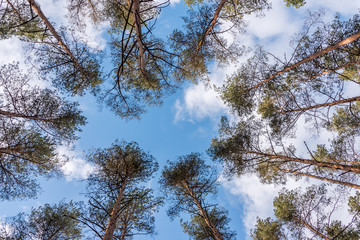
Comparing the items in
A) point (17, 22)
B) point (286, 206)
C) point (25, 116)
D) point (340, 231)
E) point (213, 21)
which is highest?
point (17, 22)

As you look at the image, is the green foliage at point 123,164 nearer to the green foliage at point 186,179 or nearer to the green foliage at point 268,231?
the green foliage at point 186,179

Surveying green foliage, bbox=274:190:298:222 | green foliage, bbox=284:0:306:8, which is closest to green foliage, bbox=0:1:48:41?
green foliage, bbox=284:0:306:8

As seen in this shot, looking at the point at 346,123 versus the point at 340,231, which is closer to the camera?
the point at 340,231

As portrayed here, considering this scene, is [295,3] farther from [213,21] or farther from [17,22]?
[17,22]

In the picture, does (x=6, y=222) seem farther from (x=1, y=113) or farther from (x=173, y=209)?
(x=173, y=209)

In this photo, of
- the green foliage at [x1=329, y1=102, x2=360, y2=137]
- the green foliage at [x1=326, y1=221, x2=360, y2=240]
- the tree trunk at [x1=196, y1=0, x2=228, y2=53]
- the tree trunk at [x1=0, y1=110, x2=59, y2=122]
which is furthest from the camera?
the green foliage at [x1=329, y1=102, x2=360, y2=137]

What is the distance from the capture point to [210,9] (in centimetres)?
680

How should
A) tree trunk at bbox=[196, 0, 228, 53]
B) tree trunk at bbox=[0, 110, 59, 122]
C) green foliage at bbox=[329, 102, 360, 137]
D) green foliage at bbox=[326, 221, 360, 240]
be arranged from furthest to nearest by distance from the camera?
green foliage at bbox=[329, 102, 360, 137], green foliage at bbox=[326, 221, 360, 240], tree trunk at bbox=[0, 110, 59, 122], tree trunk at bbox=[196, 0, 228, 53]

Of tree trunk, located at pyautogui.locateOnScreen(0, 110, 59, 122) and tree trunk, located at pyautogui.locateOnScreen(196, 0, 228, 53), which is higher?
tree trunk, located at pyautogui.locateOnScreen(196, 0, 228, 53)

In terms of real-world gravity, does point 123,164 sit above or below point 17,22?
below

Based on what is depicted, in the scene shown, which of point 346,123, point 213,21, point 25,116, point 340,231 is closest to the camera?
point 213,21

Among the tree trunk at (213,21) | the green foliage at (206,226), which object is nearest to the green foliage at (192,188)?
the green foliage at (206,226)

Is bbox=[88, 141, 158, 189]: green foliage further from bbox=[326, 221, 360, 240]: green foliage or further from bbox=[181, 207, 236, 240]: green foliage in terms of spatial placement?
bbox=[326, 221, 360, 240]: green foliage

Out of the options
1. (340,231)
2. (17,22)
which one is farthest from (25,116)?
(340,231)
